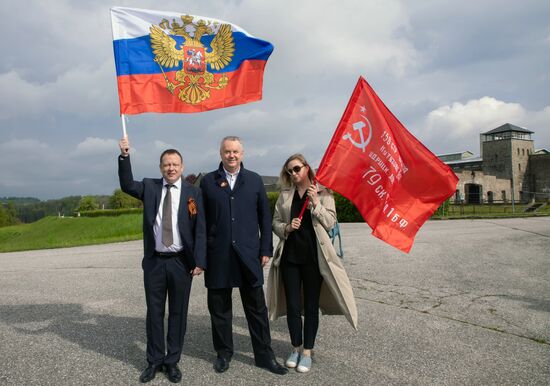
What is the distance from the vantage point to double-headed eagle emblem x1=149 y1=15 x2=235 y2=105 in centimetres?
468

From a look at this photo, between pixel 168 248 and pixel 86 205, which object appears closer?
pixel 168 248

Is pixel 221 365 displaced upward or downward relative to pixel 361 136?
downward

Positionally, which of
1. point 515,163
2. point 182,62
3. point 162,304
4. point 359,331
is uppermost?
point 515,163

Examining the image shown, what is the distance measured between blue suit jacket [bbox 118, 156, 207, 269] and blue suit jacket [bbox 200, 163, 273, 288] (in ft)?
0.35

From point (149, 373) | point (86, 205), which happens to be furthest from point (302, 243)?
point (86, 205)

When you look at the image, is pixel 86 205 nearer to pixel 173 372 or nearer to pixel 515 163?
pixel 515 163

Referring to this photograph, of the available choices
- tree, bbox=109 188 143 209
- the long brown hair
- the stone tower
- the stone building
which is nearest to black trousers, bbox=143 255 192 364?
the long brown hair

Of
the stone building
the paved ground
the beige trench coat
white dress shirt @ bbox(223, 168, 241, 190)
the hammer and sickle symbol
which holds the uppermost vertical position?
the stone building

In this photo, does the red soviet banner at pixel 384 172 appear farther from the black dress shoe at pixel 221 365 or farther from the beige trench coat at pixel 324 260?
the black dress shoe at pixel 221 365

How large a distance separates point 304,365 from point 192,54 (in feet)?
11.6

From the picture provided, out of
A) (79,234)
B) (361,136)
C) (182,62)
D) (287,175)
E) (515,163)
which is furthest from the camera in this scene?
(515,163)

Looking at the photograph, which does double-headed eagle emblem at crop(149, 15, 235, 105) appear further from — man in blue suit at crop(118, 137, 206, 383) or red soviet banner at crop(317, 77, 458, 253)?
red soviet banner at crop(317, 77, 458, 253)

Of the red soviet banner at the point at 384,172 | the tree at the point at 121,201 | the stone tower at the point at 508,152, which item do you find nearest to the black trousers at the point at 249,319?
the red soviet banner at the point at 384,172

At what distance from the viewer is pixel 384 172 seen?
4.59 m
